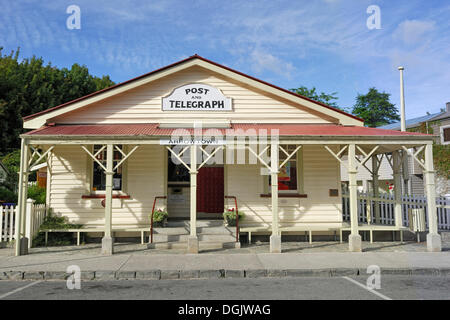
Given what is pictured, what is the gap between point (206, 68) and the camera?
12.0 m

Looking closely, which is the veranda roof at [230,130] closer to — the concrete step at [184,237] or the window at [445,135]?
the concrete step at [184,237]

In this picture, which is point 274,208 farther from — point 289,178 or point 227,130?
point 227,130

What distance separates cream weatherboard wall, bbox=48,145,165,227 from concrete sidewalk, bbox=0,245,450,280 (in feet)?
5.58

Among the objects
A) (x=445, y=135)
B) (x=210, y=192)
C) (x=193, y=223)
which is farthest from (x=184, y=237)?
(x=445, y=135)

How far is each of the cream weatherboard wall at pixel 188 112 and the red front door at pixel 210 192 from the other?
202cm

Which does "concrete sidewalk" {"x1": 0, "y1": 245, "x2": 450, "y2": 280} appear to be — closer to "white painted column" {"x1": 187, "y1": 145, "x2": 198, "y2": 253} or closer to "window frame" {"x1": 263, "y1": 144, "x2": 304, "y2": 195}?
"white painted column" {"x1": 187, "y1": 145, "x2": 198, "y2": 253}

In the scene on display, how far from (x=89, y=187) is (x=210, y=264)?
5462mm

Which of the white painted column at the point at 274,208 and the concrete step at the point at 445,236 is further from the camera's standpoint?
the concrete step at the point at 445,236

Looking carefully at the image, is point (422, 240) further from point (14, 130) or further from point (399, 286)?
point (14, 130)

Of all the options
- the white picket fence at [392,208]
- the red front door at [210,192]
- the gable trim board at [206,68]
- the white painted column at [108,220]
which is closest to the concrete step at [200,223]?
the red front door at [210,192]

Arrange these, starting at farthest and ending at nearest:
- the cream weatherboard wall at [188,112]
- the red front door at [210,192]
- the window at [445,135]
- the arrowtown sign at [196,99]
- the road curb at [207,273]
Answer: the window at [445,135], the red front door at [210,192], the arrowtown sign at [196,99], the cream weatherboard wall at [188,112], the road curb at [207,273]

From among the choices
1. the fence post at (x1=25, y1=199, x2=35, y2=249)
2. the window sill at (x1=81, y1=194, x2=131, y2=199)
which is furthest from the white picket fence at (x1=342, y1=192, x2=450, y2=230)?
the fence post at (x1=25, y1=199, x2=35, y2=249)

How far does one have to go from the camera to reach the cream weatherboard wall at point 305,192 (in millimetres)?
11594
